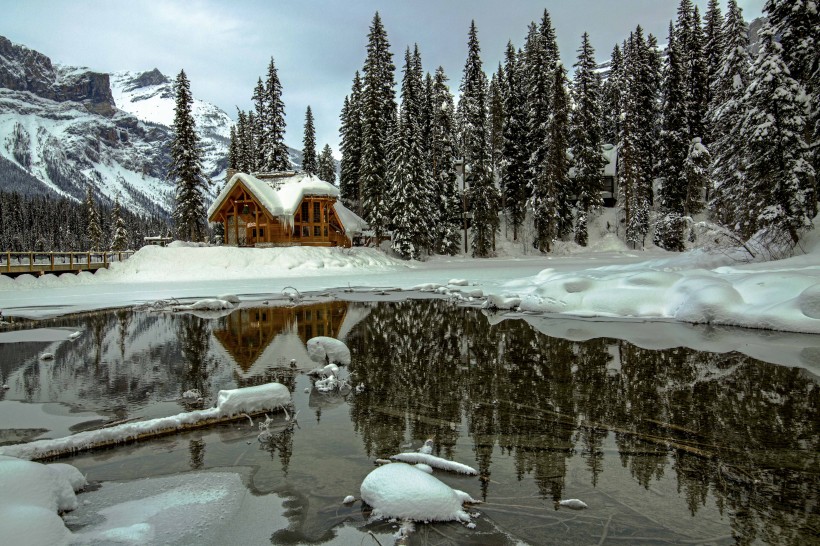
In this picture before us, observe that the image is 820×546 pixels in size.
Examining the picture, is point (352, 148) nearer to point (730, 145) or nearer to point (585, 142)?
point (585, 142)

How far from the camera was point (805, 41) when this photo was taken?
21.2 m

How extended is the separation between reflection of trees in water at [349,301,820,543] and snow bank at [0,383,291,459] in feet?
3.74

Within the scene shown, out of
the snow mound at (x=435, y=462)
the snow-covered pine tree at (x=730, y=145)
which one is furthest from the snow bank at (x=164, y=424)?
the snow-covered pine tree at (x=730, y=145)

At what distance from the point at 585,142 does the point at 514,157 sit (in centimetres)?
710

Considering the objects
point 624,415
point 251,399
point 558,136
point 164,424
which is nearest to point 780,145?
point 624,415

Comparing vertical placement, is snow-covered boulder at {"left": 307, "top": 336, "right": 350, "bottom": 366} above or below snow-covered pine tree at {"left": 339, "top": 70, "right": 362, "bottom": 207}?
below

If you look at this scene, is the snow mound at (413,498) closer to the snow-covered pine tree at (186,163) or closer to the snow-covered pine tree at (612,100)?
the snow-covered pine tree at (186,163)

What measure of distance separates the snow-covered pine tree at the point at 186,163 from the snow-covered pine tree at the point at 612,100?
43.6 m

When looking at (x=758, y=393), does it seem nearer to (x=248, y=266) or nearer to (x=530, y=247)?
(x=248, y=266)

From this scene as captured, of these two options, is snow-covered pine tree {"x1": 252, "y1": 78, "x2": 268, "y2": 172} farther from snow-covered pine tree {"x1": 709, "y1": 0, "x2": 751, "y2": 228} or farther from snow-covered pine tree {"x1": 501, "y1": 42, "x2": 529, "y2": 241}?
snow-covered pine tree {"x1": 709, "y1": 0, "x2": 751, "y2": 228}

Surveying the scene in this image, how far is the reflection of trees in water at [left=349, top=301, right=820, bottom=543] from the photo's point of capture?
13.9 feet

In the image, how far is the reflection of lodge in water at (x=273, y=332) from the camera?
9.57m

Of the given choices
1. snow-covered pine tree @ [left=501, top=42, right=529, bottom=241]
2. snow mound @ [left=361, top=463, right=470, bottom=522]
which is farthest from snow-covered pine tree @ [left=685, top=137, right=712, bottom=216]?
snow mound @ [left=361, top=463, right=470, bottom=522]

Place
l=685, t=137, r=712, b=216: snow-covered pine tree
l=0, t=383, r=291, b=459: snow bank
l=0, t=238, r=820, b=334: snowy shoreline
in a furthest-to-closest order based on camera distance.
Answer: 1. l=685, t=137, r=712, b=216: snow-covered pine tree
2. l=0, t=238, r=820, b=334: snowy shoreline
3. l=0, t=383, r=291, b=459: snow bank
